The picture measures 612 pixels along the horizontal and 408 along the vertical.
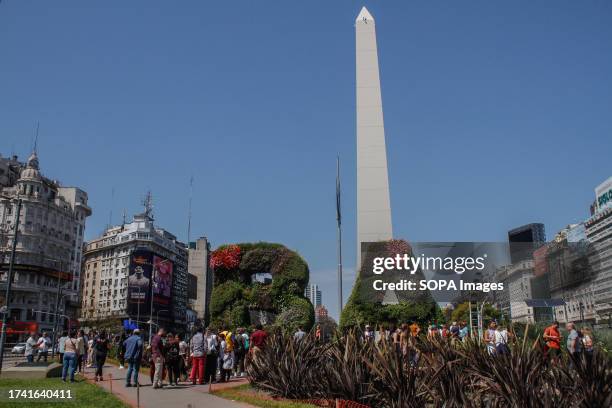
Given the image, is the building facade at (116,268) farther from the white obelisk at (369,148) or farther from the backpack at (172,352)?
the backpack at (172,352)

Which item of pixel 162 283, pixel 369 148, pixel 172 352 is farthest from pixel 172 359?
pixel 162 283

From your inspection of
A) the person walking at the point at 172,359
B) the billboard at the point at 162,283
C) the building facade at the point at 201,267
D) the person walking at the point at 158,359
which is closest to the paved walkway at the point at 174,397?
the person walking at the point at 158,359

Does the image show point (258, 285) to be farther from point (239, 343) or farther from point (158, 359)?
point (158, 359)

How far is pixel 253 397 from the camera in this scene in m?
11.8

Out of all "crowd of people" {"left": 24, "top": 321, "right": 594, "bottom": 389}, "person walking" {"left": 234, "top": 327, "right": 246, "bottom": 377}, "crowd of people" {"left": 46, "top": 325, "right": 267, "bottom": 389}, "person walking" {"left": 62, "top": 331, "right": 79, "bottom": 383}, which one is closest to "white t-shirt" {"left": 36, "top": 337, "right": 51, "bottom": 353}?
"crowd of people" {"left": 24, "top": 321, "right": 594, "bottom": 389}

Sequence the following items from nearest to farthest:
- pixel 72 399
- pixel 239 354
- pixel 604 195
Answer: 1. pixel 72 399
2. pixel 239 354
3. pixel 604 195

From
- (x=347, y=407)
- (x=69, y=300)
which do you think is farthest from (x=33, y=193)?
(x=347, y=407)

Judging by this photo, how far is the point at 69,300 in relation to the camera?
9756cm

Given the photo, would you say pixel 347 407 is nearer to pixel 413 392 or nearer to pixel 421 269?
pixel 413 392

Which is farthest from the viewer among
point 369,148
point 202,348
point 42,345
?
point 369,148

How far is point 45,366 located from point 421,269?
1604cm

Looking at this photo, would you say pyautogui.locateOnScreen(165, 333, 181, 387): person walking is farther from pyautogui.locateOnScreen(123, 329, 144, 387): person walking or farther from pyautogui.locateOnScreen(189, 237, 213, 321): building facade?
pyautogui.locateOnScreen(189, 237, 213, 321): building facade

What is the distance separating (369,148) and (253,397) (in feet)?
64.0

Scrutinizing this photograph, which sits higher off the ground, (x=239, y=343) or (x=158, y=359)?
(x=239, y=343)
